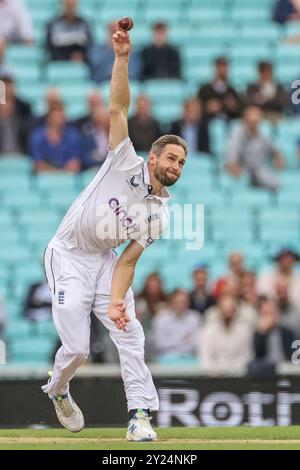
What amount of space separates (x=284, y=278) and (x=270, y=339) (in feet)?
4.73

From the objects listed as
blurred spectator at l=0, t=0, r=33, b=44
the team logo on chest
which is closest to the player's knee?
the team logo on chest

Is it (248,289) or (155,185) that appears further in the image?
(248,289)

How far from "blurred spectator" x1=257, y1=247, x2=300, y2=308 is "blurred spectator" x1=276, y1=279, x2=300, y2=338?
0.11 metres

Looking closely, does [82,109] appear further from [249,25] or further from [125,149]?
[125,149]

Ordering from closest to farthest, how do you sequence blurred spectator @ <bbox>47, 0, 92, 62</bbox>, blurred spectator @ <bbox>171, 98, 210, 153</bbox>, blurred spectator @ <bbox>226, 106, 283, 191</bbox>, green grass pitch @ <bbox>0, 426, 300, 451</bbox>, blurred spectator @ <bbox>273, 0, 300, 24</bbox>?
green grass pitch @ <bbox>0, 426, 300, 451</bbox> < blurred spectator @ <bbox>226, 106, 283, 191</bbox> < blurred spectator @ <bbox>171, 98, 210, 153</bbox> < blurred spectator @ <bbox>47, 0, 92, 62</bbox> < blurred spectator @ <bbox>273, 0, 300, 24</bbox>

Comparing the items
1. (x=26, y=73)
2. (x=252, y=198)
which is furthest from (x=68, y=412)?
(x=26, y=73)

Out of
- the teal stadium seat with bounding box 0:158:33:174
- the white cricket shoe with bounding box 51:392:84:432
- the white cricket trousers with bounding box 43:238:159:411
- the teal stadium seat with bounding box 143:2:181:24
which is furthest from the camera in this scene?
the teal stadium seat with bounding box 143:2:181:24

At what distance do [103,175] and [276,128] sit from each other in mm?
7640

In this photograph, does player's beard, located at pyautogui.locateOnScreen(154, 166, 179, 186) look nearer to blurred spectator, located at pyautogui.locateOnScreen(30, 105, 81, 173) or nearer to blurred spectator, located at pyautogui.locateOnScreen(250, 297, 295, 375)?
blurred spectator, located at pyautogui.locateOnScreen(250, 297, 295, 375)

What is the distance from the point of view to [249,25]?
1680cm

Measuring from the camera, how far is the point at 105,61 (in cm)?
1609

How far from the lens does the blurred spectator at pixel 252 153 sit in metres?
15.0

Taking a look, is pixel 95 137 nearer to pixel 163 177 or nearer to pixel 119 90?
pixel 163 177

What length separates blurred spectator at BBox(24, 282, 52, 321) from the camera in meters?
13.8
